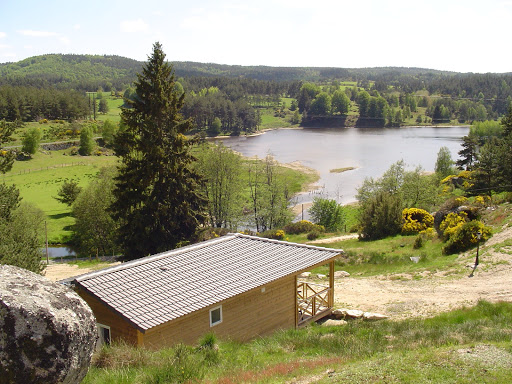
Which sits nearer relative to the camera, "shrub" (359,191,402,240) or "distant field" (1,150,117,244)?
"shrub" (359,191,402,240)

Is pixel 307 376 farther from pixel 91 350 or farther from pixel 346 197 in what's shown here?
pixel 346 197

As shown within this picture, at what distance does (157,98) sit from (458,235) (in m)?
17.9

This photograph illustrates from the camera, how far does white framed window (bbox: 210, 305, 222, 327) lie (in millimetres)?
12820

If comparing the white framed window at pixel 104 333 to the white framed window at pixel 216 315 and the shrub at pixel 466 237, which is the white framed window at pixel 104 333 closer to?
the white framed window at pixel 216 315

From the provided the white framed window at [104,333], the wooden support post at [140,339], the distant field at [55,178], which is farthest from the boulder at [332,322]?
the distant field at [55,178]

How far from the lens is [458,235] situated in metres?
24.8

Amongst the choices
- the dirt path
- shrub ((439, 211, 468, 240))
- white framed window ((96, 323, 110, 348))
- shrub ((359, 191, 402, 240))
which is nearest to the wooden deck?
the dirt path

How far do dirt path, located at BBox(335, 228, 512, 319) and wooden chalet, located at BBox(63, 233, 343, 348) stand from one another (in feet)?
7.72

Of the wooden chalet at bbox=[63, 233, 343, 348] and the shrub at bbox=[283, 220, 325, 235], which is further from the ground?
the wooden chalet at bbox=[63, 233, 343, 348]

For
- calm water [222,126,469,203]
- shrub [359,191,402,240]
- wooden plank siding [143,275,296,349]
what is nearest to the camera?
wooden plank siding [143,275,296,349]

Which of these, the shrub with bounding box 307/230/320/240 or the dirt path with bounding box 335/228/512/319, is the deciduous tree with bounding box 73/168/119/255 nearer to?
the shrub with bounding box 307/230/320/240

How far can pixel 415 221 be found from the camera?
32406mm

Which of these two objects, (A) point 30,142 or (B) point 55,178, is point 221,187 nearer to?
(B) point 55,178

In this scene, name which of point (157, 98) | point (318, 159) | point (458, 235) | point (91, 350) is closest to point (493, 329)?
point (91, 350)
